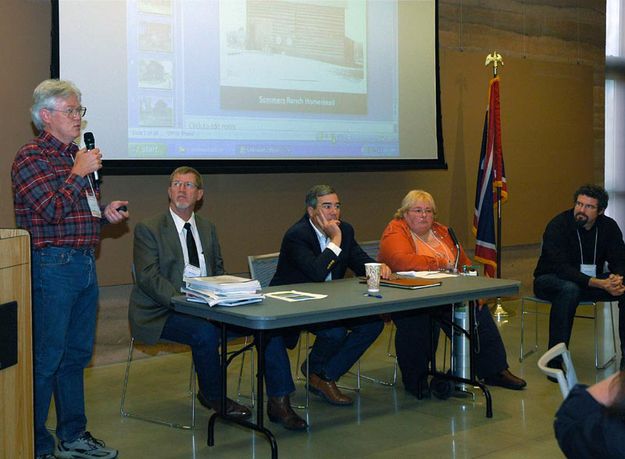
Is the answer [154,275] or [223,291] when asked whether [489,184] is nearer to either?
[154,275]

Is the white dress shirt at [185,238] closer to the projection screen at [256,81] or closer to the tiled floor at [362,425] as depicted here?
the tiled floor at [362,425]

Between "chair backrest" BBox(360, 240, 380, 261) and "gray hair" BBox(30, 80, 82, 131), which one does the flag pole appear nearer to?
"chair backrest" BBox(360, 240, 380, 261)

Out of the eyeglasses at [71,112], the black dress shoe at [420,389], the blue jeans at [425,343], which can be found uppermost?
the eyeglasses at [71,112]

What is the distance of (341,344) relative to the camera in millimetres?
4496

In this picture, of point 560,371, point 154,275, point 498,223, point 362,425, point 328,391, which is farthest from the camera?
point 498,223

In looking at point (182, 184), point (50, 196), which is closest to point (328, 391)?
point (182, 184)

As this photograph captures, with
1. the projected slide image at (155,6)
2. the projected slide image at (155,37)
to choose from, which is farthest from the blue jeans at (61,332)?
the projected slide image at (155,6)

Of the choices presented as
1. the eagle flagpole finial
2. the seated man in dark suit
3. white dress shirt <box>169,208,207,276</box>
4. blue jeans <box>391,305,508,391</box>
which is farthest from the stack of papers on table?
the eagle flagpole finial

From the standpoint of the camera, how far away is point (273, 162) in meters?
5.71

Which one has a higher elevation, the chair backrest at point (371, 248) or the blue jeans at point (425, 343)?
the chair backrest at point (371, 248)

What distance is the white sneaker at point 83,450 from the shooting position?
3.40 m

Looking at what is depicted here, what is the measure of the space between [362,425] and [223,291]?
1.10m

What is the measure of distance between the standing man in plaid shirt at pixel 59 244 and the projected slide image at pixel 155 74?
1816 mm

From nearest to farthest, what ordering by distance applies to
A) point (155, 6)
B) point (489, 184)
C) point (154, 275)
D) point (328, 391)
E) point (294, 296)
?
point (294, 296) < point (154, 275) < point (328, 391) < point (155, 6) < point (489, 184)
